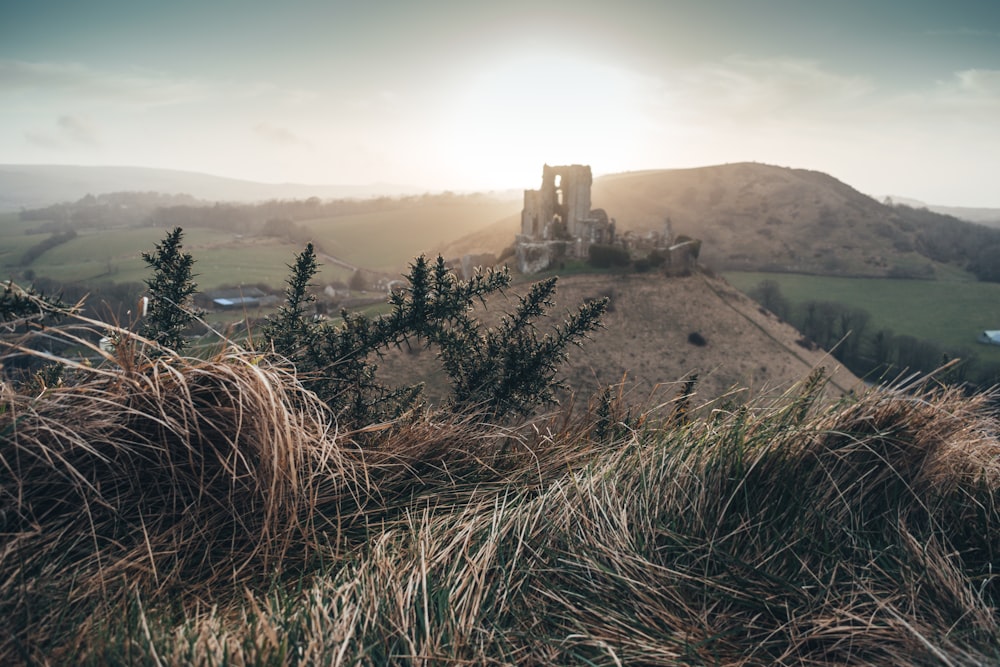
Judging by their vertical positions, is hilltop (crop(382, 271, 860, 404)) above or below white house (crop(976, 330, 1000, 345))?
above

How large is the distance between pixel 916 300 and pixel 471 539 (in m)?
82.0

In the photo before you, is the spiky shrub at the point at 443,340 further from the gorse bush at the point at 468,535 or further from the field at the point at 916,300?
the field at the point at 916,300

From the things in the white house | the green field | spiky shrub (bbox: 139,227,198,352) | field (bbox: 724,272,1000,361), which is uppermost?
spiky shrub (bbox: 139,227,198,352)

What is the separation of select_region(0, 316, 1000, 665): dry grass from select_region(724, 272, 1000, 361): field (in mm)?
60661

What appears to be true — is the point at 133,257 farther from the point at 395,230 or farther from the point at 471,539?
the point at 471,539

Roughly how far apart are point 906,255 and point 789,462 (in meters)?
109

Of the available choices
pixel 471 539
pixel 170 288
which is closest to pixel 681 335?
pixel 170 288

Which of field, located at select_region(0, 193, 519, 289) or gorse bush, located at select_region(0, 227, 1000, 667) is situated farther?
field, located at select_region(0, 193, 519, 289)

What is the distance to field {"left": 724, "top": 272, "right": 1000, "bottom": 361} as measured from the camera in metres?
55.0

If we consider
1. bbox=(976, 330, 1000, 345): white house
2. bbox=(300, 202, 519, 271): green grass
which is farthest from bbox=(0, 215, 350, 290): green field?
bbox=(976, 330, 1000, 345): white house

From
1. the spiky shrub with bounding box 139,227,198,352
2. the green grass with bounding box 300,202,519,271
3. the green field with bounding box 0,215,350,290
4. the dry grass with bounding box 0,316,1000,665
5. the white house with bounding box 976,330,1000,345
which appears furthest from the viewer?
the green grass with bounding box 300,202,519,271

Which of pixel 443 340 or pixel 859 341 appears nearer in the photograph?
pixel 443 340

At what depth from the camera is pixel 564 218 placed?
46562mm

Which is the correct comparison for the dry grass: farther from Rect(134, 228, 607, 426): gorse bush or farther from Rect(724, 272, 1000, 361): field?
Rect(724, 272, 1000, 361): field
